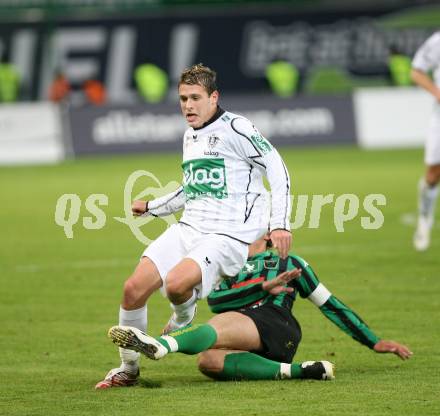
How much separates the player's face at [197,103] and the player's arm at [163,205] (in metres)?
0.52

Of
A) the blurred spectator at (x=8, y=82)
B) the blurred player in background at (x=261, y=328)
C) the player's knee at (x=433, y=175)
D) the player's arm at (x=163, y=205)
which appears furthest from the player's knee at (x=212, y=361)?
the blurred spectator at (x=8, y=82)

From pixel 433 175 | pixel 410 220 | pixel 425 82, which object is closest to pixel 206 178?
pixel 425 82

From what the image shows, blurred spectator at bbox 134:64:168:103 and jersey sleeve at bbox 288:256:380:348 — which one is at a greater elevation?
blurred spectator at bbox 134:64:168:103

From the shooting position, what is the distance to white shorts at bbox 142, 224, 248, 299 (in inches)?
280

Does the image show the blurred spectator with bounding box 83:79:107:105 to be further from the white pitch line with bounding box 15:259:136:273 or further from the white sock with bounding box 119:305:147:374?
the white sock with bounding box 119:305:147:374

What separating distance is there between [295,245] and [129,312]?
6823 mm

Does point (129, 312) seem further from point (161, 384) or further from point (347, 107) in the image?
point (347, 107)

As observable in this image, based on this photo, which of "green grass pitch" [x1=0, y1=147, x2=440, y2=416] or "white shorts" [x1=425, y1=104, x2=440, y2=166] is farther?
"white shorts" [x1=425, y1=104, x2=440, y2=166]

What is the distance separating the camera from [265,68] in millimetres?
37656

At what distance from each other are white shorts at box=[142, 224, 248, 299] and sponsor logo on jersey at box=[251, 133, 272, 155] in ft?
1.81

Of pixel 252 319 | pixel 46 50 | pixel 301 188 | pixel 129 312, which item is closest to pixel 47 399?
pixel 129 312

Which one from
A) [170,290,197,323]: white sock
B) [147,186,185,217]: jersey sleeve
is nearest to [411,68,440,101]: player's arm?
[147,186,185,217]: jersey sleeve

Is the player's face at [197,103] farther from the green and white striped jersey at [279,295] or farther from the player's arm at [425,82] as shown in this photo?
the player's arm at [425,82]

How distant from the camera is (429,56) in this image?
12828mm
